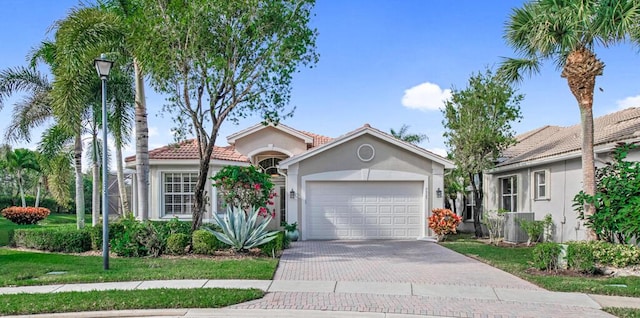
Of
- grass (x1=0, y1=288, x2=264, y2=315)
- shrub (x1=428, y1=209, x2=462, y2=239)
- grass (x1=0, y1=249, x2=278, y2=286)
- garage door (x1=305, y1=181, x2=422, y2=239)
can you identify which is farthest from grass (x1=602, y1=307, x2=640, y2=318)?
garage door (x1=305, y1=181, x2=422, y2=239)

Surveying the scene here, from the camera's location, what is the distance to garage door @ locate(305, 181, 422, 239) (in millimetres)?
17266

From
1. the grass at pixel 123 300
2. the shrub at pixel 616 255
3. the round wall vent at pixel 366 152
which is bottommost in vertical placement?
the grass at pixel 123 300

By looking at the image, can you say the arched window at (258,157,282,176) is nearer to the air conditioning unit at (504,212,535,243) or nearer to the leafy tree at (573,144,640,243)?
the air conditioning unit at (504,212,535,243)

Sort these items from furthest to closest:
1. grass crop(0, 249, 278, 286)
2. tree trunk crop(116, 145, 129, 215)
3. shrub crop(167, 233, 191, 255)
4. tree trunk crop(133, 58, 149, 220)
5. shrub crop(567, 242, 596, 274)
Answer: tree trunk crop(116, 145, 129, 215), tree trunk crop(133, 58, 149, 220), shrub crop(167, 233, 191, 255), shrub crop(567, 242, 596, 274), grass crop(0, 249, 278, 286)

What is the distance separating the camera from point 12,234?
49.9 ft

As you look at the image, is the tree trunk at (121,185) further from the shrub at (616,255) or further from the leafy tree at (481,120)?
the shrub at (616,255)

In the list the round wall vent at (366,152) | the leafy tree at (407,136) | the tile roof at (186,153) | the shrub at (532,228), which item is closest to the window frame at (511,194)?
the shrub at (532,228)

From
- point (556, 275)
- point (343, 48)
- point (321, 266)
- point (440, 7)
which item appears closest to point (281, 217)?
point (343, 48)

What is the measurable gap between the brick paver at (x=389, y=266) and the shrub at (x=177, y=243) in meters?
2.64

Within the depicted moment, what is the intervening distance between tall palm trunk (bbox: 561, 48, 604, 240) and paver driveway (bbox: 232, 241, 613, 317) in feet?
11.4

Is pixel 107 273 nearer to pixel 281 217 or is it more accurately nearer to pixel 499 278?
pixel 499 278

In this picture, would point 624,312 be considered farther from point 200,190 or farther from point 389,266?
point 200,190

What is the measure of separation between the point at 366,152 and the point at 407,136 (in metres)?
11.7

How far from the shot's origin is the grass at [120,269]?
9.33 m
